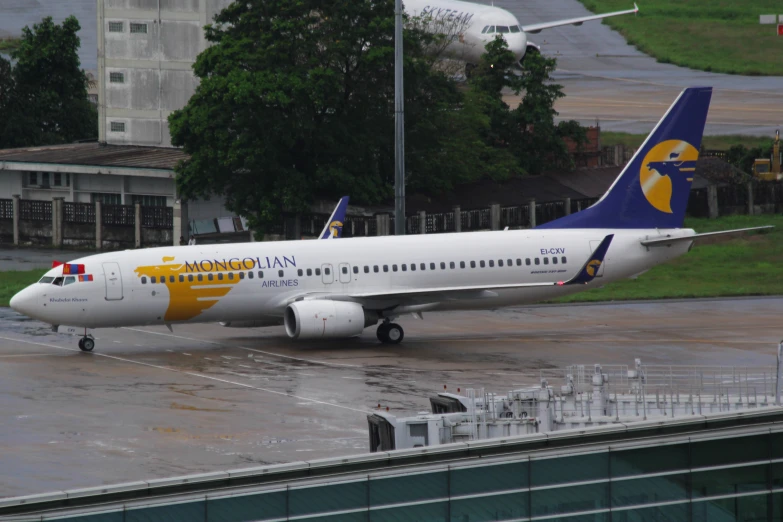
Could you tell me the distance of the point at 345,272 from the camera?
1821 inches

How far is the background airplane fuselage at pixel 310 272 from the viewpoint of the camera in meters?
43.8

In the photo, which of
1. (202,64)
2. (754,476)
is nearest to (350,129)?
(202,64)

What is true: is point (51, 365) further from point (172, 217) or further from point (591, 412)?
point (172, 217)

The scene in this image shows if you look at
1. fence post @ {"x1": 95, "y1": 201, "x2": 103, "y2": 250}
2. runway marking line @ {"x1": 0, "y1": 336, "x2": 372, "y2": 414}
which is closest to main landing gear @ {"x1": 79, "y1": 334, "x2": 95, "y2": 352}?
runway marking line @ {"x1": 0, "y1": 336, "x2": 372, "y2": 414}

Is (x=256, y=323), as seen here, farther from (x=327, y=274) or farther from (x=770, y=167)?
(x=770, y=167)

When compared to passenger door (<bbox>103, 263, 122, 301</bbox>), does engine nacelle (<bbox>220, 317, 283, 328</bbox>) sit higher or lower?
lower

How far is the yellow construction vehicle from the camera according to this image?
8500 centimetres

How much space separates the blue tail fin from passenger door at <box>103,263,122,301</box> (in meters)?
16.7

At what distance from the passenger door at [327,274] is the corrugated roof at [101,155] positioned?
29666 millimetres

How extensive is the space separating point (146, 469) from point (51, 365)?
14.0 meters

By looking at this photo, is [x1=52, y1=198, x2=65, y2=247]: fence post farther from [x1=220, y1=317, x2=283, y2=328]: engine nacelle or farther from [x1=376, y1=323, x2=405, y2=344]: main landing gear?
[x1=376, y1=323, x2=405, y2=344]: main landing gear

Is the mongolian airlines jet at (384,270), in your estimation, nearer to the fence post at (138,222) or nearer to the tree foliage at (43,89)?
the fence post at (138,222)

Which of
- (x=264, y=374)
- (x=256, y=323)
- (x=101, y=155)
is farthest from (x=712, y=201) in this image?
(x=264, y=374)

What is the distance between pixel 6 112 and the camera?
9169cm
